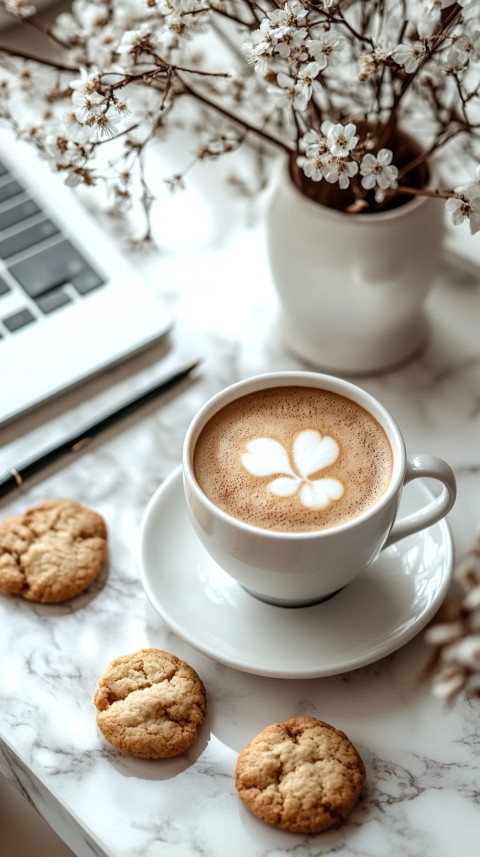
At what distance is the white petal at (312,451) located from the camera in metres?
0.66

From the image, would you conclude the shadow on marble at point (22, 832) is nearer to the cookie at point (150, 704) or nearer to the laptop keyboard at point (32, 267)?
the cookie at point (150, 704)

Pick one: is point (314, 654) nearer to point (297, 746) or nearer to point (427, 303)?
point (297, 746)

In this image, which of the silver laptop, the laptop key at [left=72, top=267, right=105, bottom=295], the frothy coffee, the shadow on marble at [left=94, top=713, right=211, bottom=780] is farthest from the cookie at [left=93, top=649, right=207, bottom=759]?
the laptop key at [left=72, top=267, right=105, bottom=295]

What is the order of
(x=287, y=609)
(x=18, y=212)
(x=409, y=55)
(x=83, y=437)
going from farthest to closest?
(x=18, y=212), (x=83, y=437), (x=287, y=609), (x=409, y=55)

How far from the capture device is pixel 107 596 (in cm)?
74

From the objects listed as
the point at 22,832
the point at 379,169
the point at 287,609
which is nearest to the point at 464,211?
the point at 379,169

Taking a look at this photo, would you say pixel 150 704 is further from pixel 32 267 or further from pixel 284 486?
pixel 32 267

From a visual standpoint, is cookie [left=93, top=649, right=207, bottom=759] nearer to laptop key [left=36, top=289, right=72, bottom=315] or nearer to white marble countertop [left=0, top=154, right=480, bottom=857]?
white marble countertop [left=0, top=154, right=480, bottom=857]

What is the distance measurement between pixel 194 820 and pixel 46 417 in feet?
1.34

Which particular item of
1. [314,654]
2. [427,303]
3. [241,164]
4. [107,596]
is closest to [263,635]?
[314,654]

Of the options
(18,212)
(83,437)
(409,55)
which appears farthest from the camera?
(18,212)

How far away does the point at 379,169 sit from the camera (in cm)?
64

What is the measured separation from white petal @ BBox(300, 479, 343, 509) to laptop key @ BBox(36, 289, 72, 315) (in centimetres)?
38

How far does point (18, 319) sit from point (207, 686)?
417mm
